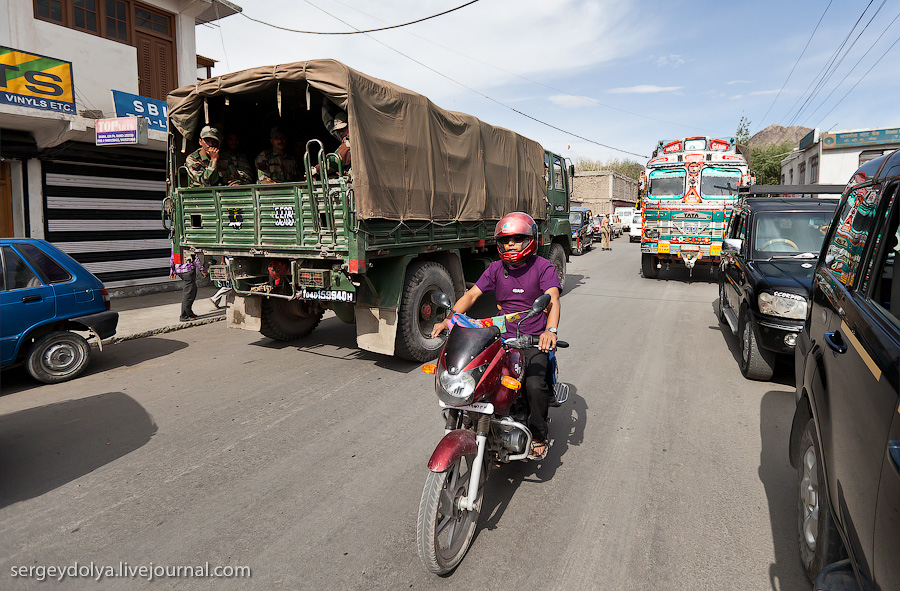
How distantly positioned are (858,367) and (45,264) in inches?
282

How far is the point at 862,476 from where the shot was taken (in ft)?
5.75

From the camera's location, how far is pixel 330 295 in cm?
570

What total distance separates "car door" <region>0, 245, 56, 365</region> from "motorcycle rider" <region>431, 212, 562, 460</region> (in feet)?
15.8

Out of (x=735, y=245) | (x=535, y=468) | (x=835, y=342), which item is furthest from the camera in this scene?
(x=735, y=245)

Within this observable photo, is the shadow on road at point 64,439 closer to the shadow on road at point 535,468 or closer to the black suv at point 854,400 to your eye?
the shadow on road at point 535,468

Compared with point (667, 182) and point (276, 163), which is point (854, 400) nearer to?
point (276, 163)

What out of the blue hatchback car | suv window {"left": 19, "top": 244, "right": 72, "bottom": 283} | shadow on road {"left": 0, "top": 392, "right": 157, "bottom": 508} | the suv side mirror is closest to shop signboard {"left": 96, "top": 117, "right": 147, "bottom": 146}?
the blue hatchback car

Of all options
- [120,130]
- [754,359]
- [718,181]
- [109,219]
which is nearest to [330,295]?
[754,359]

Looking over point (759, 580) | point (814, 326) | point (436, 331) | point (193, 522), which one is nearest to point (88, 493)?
point (193, 522)

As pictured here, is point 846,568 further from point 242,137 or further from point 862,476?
point 242,137

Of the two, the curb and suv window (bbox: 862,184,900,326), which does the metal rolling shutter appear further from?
suv window (bbox: 862,184,900,326)

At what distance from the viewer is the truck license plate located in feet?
18.4

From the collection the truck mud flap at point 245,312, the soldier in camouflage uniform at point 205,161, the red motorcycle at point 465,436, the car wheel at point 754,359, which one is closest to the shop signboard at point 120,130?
the soldier in camouflage uniform at point 205,161

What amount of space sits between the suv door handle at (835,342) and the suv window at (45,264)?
7025mm
